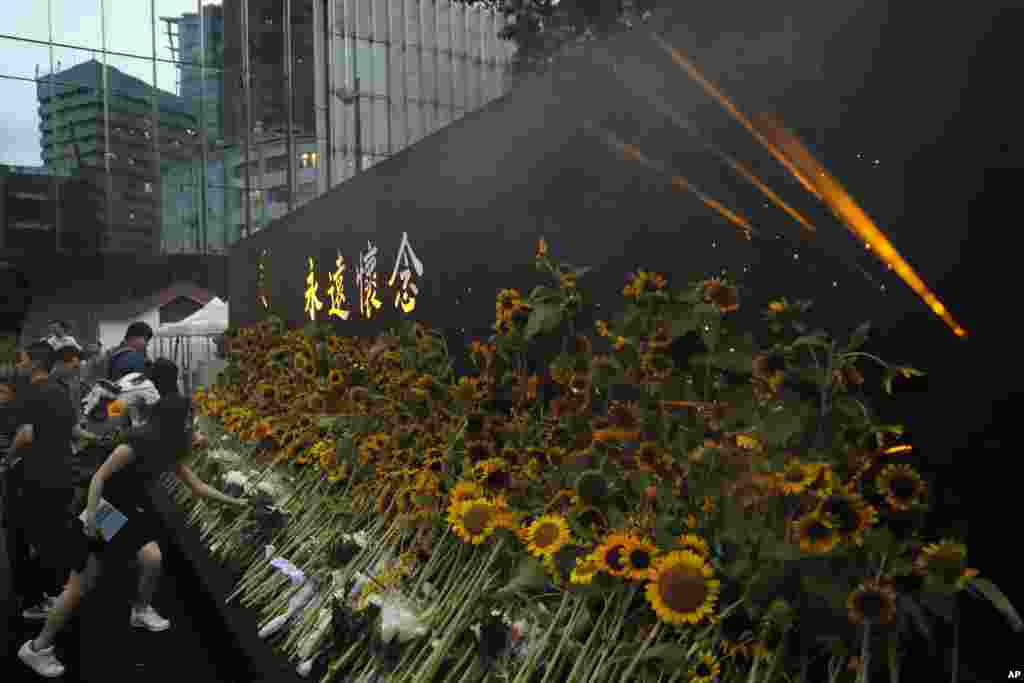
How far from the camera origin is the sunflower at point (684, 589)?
5.21 ft

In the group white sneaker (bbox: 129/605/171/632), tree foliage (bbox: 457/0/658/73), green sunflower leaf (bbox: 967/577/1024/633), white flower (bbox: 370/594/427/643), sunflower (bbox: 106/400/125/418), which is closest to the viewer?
green sunflower leaf (bbox: 967/577/1024/633)

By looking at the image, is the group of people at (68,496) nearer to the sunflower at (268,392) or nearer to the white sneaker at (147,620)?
the white sneaker at (147,620)

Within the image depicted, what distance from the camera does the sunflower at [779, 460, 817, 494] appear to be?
56.6 inches

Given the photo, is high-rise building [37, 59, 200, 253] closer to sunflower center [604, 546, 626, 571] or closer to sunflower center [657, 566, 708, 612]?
sunflower center [604, 546, 626, 571]

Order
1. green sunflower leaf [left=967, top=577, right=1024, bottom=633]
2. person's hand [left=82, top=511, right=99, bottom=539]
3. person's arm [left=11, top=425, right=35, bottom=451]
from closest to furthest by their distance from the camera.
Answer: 1. green sunflower leaf [left=967, top=577, right=1024, bottom=633]
2. person's hand [left=82, top=511, right=99, bottom=539]
3. person's arm [left=11, top=425, right=35, bottom=451]

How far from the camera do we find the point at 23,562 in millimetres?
5031

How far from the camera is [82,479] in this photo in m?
4.84

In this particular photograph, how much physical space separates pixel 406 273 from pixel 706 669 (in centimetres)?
261

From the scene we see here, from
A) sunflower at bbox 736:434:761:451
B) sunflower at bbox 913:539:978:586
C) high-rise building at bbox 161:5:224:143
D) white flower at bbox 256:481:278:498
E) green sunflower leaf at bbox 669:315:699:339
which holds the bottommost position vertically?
white flower at bbox 256:481:278:498

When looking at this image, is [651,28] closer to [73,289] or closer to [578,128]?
[578,128]

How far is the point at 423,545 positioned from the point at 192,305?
17899mm

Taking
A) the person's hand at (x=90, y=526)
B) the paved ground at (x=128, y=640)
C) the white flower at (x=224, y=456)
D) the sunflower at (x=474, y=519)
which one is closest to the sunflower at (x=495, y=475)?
the sunflower at (x=474, y=519)

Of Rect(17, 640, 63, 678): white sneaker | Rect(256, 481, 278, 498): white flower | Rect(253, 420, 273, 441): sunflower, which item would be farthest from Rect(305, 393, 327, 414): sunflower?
Rect(17, 640, 63, 678): white sneaker

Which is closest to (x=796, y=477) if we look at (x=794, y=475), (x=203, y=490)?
(x=794, y=475)
